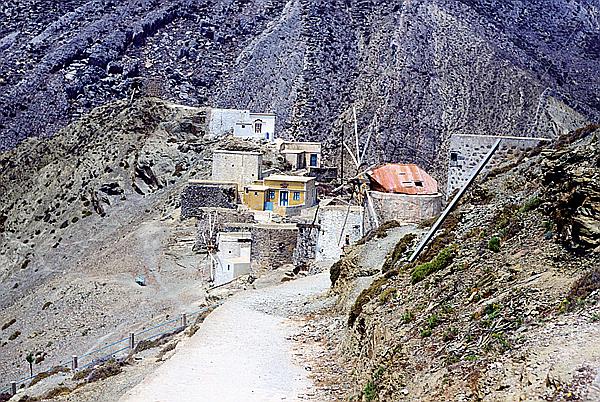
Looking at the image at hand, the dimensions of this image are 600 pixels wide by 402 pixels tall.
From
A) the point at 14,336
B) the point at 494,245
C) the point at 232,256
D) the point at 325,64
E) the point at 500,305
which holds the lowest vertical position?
the point at 14,336

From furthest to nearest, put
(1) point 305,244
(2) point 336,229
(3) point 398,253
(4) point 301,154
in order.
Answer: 1. (4) point 301,154
2. (1) point 305,244
3. (2) point 336,229
4. (3) point 398,253

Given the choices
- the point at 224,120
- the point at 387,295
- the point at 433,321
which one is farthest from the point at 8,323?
the point at 433,321

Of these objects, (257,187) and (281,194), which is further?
(257,187)

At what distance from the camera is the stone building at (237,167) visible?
4362cm

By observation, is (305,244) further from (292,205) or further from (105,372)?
(105,372)

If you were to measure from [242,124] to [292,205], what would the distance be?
20.5 m

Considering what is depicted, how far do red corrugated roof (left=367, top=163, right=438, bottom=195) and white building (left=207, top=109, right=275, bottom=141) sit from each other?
27989mm

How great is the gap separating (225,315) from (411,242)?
5.91 meters

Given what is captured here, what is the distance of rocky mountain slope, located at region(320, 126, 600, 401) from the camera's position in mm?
8773

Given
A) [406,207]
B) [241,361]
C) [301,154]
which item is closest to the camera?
[241,361]

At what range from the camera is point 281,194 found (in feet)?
134

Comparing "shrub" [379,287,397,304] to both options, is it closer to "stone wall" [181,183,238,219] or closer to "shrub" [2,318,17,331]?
"stone wall" [181,183,238,219]

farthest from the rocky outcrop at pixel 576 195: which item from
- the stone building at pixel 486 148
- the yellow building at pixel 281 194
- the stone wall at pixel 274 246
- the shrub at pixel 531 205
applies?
the yellow building at pixel 281 194

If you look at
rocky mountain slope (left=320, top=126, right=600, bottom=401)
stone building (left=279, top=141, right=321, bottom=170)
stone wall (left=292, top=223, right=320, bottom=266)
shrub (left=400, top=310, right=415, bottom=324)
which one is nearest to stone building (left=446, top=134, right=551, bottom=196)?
rocky mountain slope (left=320, top=126, right=600, bottom=401)
